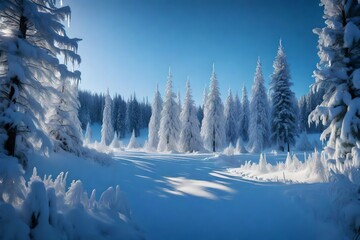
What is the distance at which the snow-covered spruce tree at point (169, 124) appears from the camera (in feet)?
119

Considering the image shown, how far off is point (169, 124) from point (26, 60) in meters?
31.2

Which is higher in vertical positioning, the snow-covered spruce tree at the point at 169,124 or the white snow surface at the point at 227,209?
the snow-covered spruce tree at the point at 169,124

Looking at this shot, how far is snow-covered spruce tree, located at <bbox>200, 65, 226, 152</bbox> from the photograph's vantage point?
120ft

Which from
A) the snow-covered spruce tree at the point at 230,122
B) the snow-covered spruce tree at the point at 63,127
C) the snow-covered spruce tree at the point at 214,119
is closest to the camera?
the snow-covered spruce tree at the point at 63,127

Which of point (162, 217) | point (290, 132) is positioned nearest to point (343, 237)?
point (162, 217)

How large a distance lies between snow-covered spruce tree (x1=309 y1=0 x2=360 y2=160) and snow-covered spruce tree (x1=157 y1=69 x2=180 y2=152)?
28.4 metres

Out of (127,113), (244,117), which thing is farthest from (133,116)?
(244,117)

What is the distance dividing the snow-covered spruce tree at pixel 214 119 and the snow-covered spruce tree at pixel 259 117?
17.4 feet

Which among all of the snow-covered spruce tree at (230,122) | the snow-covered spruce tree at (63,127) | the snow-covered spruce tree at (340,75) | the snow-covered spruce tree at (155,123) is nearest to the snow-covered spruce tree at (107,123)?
the snow-covered spruce tree at (155,123)

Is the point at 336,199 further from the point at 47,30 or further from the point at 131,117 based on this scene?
the point at 131,117

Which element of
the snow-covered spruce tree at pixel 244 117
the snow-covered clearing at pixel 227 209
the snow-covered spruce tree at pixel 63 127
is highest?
the snow-covered spruce tree at pixel 244 117

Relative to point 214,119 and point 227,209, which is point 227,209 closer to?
point 227,209

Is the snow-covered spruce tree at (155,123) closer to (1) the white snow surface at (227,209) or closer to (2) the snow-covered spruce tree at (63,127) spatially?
(2) the snow-covered spruce tree at (63,127)

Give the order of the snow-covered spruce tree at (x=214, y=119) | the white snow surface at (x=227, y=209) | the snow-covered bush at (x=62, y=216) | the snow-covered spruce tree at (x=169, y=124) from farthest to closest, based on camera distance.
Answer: the snow-covered spruce tree at (x=214, y=119), the snow-covered spruce tree at (x=169, y=124), the white snow surface at (x=227, y=209), the snow-covered bush at (x=62, y=216)
